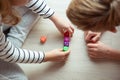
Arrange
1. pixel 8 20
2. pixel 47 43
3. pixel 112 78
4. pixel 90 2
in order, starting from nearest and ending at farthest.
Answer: pixel 90 2 < pixel 8 20 < pixel 112 78 < pixel 47 43

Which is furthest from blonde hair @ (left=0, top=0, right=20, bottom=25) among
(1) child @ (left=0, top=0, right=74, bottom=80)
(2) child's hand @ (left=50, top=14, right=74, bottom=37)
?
(2) child's hand @ (left=50, top=14, right=74, bottom=37)

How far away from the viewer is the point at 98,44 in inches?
43.4

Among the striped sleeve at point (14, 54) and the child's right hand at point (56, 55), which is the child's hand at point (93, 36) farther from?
the striped sleeve at point (14, 54)

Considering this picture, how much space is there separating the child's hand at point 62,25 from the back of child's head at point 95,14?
31 cm

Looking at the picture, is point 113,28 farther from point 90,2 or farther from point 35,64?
point 35,64

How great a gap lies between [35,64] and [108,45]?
358 mm

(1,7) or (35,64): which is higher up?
(1,7)

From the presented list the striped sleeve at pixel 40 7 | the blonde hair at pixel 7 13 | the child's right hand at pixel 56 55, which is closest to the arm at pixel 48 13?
the striped sleeve at pixel 40 7

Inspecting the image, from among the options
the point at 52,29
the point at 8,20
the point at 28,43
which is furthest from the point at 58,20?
the point at 8,20

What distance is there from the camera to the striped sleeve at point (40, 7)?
3.51 ft

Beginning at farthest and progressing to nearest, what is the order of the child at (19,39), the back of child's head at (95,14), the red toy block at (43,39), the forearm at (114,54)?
the red toy block at (43,39), the forearm at (114,54), the child at (19,39), the back of child's head at (95,14)

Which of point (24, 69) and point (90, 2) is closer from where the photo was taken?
point (90, 2)

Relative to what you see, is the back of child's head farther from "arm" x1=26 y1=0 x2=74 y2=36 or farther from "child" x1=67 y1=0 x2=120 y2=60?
"arm" x1=26 y1=0 x2=74 y2=36

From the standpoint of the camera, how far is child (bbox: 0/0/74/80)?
84 cm
